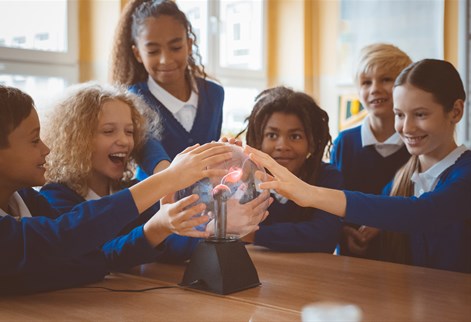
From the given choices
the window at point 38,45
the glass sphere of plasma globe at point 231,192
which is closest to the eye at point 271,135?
the glass sphere of plasma globe at point 231,192

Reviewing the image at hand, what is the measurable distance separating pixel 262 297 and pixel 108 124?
81cm

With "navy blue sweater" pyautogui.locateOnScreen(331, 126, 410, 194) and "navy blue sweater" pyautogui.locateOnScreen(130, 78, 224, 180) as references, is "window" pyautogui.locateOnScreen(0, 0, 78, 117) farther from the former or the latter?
"navy blue sweater" pyautogui.locateOnScreen(331, 126, 410, 194)

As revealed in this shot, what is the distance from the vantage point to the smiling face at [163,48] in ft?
7.76

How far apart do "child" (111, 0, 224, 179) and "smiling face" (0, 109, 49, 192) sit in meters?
0.81

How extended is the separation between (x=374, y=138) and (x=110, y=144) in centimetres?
124

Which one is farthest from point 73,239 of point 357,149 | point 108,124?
point 357,149

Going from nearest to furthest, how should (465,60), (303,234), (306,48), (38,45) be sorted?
(303,234)
(38,45)
(465,60)
(306,48)

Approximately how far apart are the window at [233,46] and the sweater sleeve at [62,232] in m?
3.95

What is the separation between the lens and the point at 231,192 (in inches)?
54.8

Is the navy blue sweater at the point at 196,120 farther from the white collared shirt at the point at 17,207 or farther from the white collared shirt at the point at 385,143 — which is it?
the white collared shirt at the point at 17,207

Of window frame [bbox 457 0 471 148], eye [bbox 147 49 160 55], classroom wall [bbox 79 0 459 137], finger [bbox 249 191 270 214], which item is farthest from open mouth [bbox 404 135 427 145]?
classroom wall [bbox 79 0 459 137]

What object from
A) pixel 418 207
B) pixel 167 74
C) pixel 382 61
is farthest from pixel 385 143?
pixel 167 74

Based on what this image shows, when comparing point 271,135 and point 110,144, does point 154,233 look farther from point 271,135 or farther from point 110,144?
point 271,135

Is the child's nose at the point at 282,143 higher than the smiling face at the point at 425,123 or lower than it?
lower
